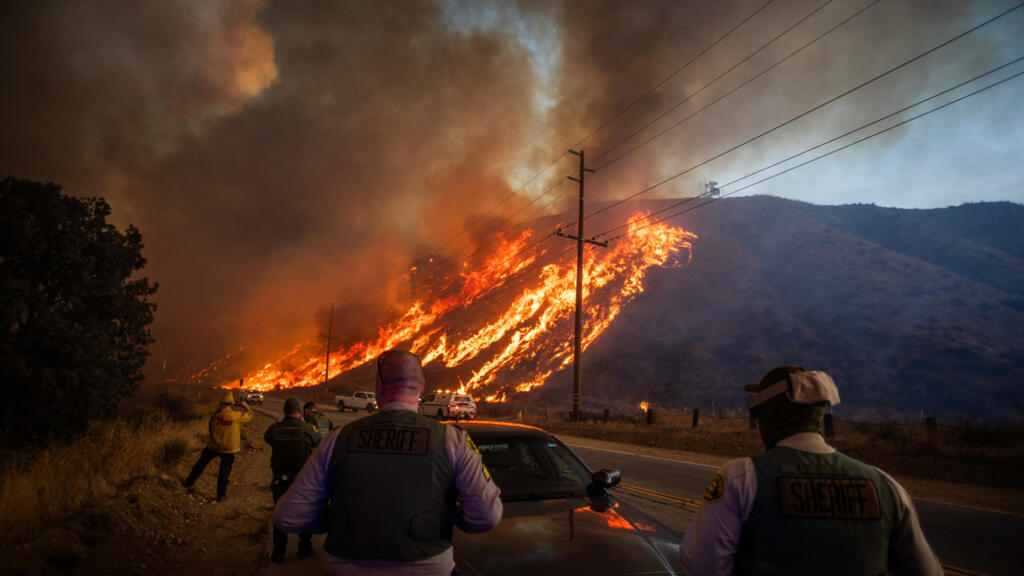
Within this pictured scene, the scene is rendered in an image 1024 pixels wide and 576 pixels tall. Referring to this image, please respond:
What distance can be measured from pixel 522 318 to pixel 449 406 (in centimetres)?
4624

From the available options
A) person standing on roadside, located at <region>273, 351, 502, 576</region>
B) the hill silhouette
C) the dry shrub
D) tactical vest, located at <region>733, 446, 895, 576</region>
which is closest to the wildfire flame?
the hill silhouette

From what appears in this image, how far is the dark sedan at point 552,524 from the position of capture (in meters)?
3.14

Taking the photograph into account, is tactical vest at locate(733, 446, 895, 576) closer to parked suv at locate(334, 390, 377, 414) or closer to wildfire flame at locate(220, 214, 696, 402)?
parked suv at locate(334, 390, 377, 414)

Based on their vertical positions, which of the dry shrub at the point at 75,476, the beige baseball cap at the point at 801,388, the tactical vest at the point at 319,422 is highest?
the beige baseball cap at the point at 801,388

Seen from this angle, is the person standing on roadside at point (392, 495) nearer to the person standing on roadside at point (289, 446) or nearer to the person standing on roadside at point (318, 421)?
the person standing on roadside at point (289, 446)

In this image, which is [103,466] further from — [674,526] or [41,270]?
[41,270]

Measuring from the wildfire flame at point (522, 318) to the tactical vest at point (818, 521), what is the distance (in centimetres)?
5907

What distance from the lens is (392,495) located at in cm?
234

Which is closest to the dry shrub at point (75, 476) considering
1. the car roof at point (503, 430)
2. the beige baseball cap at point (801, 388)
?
the car roof at point (503, 430)

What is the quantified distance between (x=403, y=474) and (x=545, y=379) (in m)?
61.1

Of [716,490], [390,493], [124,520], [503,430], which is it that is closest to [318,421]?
[124,520]

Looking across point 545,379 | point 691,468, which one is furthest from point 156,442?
point 545,379

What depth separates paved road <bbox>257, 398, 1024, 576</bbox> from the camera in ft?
19.4

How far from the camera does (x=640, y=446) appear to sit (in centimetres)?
1962
